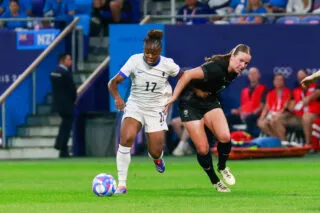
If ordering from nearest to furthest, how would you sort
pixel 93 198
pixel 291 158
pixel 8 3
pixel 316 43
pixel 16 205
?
pixel 16 205, pixel 93 198, pixel 291 158, pixel 316 43, pixel 8 3

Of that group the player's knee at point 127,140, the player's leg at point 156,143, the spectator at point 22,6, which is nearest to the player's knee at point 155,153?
the player's leg at point 156,143

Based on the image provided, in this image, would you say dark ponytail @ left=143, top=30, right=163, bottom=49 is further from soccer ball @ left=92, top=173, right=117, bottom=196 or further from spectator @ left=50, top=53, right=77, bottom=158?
spectator @ left=50, top=53, right=77, bottom=158

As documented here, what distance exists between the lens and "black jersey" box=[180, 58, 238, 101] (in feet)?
51.9

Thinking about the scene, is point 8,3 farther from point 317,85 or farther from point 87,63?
point 317,85

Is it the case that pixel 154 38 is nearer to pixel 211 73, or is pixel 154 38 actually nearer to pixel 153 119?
pixel 211 73

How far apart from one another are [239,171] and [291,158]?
16.3 feet

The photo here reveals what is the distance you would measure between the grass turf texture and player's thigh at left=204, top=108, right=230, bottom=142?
0.77 m

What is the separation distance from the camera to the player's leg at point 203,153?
51.5 feet

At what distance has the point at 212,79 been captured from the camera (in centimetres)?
1584

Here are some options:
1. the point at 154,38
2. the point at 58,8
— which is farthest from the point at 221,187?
the point at 58,8

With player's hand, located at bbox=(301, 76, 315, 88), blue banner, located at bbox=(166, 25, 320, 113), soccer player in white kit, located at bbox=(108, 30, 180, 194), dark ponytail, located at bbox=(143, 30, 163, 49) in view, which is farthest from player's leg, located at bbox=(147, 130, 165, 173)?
blue banner, located at bbox=(166, 25, 320, 113)

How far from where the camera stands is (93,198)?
1462 cm

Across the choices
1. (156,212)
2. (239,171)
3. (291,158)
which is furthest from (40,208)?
(291,158)

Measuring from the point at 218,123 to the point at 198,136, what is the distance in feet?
1.34
